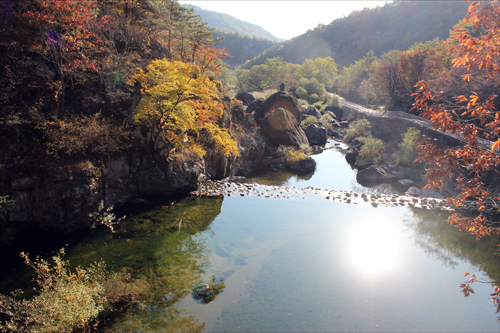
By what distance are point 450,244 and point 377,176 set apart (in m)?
12.0

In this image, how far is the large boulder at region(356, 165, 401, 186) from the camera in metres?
27.6

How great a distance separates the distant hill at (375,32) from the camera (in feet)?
376

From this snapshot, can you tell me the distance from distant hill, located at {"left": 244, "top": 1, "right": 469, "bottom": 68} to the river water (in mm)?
120544

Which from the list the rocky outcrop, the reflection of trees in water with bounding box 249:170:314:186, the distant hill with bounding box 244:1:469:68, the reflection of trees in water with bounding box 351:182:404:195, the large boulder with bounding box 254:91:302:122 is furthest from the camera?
the distant hill with bounding box 244:1:469:68

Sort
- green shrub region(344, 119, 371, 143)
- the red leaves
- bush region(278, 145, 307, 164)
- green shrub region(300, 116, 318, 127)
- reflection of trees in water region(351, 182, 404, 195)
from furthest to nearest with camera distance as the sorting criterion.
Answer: green shrub region(300, 116, 318, 127) < green shrub region(344, 119, 371, 143) < bush region(278, 145, 307, 164) < reflection of trees in water region(351, 182, 404, 195) < the red leaves

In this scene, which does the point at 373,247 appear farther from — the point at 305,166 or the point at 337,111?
the point at 337,111

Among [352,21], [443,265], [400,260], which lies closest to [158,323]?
[400,260]

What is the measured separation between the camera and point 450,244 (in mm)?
16516

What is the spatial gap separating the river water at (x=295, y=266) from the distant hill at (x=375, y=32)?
120544mm

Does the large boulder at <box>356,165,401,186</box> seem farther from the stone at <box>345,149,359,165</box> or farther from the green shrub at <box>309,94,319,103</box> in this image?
the green shrub at <box>309,94,319,103</box>

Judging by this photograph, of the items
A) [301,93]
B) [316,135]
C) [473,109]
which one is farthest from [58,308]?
[301,93]

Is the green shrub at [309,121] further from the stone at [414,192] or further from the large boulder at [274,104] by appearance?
the stone at [414,192]

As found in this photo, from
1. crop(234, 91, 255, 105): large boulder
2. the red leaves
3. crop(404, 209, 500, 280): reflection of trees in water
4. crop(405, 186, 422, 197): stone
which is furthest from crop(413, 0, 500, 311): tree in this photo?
crop(234, 91, 255, 105): large boulder

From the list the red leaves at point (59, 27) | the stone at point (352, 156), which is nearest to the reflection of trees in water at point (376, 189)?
the stone at point (352, 156)
